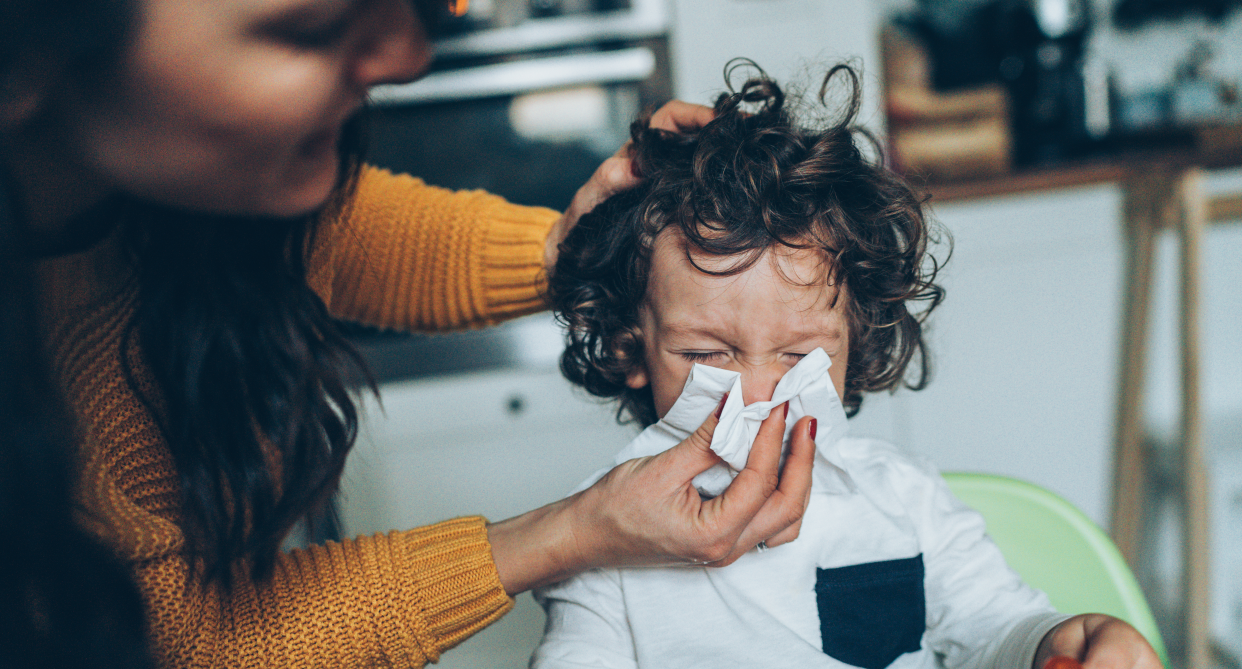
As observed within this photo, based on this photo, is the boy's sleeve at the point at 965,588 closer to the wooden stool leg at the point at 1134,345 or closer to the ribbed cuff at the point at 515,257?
the ribbed cuff at the point at 515,257

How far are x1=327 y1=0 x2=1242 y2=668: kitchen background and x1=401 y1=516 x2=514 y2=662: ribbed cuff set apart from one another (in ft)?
2.20

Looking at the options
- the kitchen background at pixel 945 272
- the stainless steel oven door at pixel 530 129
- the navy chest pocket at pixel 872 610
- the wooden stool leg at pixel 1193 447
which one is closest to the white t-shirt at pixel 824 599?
the navy chest pocket at pixel 872 610

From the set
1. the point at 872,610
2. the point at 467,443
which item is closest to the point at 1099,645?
the point at 872,610

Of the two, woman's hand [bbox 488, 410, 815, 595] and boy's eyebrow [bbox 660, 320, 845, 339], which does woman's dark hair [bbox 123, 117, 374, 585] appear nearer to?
woman's hand [bbox 488, 410, 815, 595]

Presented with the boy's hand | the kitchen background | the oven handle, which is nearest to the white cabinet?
the kitchen background

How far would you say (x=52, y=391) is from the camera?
40cm

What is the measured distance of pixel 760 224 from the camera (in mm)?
697

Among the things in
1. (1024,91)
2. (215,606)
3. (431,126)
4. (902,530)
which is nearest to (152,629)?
(215,606)

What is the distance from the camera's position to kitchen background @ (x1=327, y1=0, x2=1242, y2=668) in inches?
60.2

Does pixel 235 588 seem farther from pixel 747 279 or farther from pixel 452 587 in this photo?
pixel 747 279

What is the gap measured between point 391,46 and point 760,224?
0.36m

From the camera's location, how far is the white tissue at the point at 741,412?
0.64m

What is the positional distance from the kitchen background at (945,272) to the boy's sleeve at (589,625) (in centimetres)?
60

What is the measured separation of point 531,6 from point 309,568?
1.23 m
